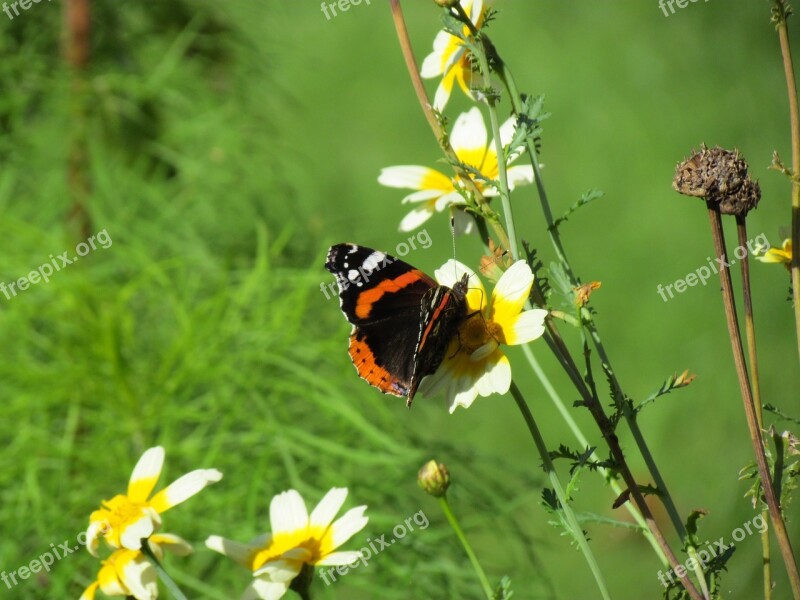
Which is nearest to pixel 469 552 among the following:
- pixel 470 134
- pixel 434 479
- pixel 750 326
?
pixel 434 479

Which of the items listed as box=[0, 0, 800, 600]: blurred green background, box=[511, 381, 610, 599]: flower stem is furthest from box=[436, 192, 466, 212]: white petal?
box=[0, 0, 800, 600]: blurred green background

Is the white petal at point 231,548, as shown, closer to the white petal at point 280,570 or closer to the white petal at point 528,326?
the white petal at point 280,570

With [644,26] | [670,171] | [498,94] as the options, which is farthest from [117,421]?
[644,26]

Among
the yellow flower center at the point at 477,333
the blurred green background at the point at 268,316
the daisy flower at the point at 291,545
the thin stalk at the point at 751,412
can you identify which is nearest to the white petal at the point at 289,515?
the daisy flower at the point at 291,545

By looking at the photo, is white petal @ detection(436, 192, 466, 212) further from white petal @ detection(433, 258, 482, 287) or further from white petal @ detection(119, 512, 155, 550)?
white petal @ detection(119, 512, 155, 550)

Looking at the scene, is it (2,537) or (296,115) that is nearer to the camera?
(2,537)

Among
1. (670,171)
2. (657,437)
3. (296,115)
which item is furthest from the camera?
(296,115)

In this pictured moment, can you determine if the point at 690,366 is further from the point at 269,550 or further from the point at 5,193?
the point at 269,550

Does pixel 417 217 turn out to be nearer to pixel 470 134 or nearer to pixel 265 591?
pixel 470 134
